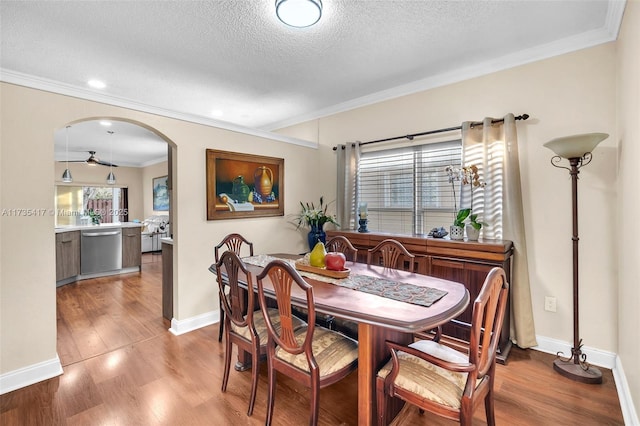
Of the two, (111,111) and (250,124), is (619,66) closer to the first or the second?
(111,111)

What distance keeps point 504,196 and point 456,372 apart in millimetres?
1993

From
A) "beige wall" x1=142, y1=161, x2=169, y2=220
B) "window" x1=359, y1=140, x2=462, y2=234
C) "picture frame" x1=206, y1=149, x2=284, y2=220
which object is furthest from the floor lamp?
"beige wall" x1=142, y1=161, x2=169, y2=220

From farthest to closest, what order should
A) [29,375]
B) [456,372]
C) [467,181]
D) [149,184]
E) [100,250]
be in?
[149,184] → [100,250] → [467,181] → [29,375] → [456,372]

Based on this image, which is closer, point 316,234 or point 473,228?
point 473,228

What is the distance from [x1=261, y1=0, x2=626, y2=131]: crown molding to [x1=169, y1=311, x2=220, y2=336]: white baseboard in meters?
3.17

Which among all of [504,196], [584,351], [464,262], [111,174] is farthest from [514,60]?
[111,174]

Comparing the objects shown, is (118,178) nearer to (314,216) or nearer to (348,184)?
(314,216)

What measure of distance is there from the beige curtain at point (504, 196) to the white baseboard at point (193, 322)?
9.97 ft

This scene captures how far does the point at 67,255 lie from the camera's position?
4.86 metres

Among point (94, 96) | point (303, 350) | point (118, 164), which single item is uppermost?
point (118, 164)

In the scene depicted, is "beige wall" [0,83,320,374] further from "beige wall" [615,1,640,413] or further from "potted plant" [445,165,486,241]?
"beige wall" [615,1,640,413]

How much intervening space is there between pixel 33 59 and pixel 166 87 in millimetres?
1133

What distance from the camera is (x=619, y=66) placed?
7.32ft

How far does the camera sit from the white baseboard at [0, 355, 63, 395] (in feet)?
→ 7.09
